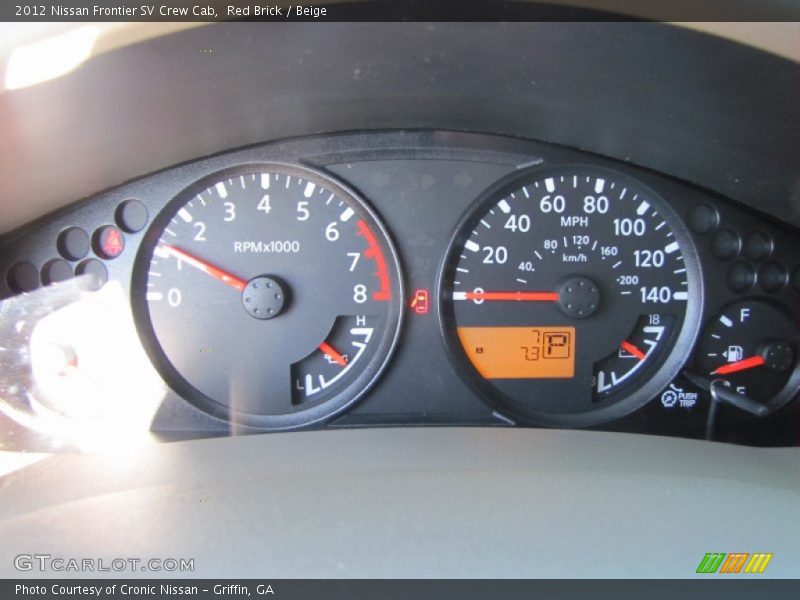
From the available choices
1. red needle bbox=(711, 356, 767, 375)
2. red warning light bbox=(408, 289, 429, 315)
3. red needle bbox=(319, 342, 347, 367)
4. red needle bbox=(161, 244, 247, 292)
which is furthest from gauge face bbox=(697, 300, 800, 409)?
red needle bbox=(161, 244, 247, 292)

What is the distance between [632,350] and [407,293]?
0.89 m

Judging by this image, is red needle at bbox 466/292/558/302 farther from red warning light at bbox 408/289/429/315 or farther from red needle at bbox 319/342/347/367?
red needle at bbox 319/342/347/367

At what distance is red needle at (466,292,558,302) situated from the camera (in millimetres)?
2910

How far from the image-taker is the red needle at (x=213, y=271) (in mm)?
2842

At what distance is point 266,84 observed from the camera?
2.35 metres

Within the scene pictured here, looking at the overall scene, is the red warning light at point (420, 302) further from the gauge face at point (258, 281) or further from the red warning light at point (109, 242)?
the red warning light at point (109, 242)

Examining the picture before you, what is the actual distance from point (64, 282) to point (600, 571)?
6.84 ft

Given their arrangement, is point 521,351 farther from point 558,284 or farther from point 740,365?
point 740,365

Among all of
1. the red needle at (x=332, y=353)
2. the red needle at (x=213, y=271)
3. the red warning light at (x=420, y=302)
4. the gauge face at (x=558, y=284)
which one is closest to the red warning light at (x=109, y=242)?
the red needle at (x=213, y=271)

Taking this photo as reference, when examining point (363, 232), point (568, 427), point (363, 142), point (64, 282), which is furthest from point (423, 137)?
point (64, 282)

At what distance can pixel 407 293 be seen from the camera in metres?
2.92

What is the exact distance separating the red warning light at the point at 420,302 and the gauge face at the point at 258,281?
6 centimetres

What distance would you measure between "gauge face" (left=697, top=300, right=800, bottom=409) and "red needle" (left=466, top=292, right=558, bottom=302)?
599 mm

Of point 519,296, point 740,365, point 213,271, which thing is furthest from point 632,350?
point 213,271
